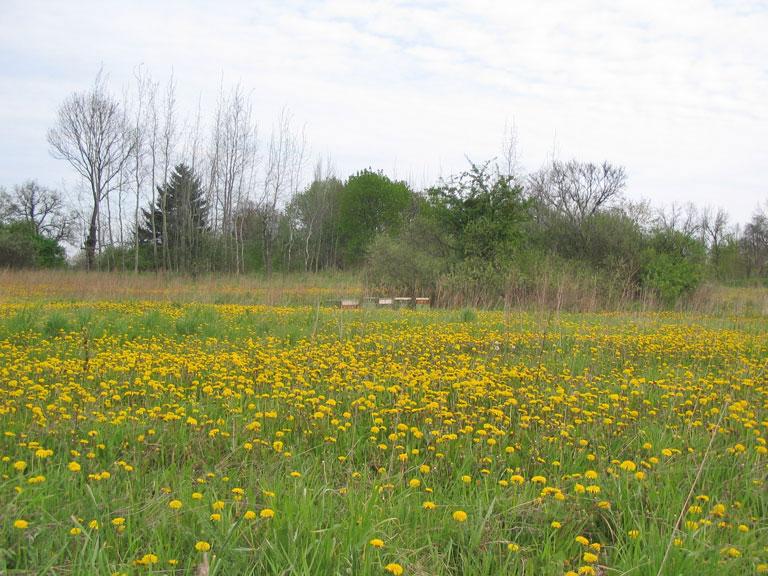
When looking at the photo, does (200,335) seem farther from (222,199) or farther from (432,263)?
(222,199)

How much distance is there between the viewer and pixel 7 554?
6.95 feet

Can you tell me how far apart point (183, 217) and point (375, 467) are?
31408mm

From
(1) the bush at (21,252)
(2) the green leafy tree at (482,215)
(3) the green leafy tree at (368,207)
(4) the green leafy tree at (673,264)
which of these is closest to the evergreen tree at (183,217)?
(1) the bush at (21,252)

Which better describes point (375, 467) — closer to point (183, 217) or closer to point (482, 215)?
point (482, 215)

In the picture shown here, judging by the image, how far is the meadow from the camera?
89.8 inches

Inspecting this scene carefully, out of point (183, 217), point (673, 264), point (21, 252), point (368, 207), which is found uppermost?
point (368, 207)

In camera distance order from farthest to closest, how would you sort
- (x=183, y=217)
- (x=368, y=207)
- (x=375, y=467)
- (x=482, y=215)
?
1. (x=368, y=207)
2. (x=183, y=217)
3. (x=482, y=215)
4. (x=375, y=467)

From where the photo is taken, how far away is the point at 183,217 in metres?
32.6

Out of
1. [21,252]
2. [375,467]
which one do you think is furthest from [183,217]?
[375,467]

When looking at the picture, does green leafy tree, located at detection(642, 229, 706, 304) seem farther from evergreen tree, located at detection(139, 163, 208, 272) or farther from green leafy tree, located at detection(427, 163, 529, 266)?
evergreen tree, located at detection(139, 163, 208, 272)

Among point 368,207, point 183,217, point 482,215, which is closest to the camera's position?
point 482,215

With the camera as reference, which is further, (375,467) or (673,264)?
Result: (673,264)

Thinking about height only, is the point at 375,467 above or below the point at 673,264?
below

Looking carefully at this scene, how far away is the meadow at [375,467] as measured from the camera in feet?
7.48
